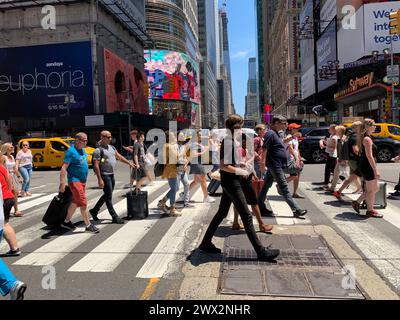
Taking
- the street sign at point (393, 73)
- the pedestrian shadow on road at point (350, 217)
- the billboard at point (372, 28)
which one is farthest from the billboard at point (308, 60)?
the pedestrian shadow on road at point (350, 217)

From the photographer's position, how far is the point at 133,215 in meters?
8.20

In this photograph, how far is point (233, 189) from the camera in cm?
526

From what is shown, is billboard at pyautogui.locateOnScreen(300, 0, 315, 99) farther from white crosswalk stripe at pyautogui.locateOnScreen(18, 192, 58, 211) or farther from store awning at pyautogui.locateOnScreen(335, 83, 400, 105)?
white crosswalk stripe at pyautogui.locateOnScreen(18, 192, 58, 211)

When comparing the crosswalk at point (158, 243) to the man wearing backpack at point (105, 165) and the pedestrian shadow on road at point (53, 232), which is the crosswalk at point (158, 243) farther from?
the man wearing backpack at point (105, 165)

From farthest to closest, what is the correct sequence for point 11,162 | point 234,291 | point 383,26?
point 383,26 → point 11,162 → point 234,291

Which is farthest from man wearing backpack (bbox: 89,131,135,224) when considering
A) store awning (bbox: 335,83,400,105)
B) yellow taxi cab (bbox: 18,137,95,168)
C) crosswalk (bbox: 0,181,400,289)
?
store awning (bbox: 335,83,400,105)

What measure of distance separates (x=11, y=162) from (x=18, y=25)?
4041cm

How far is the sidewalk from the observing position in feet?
13.8

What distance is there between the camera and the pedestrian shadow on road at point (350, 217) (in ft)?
24.3

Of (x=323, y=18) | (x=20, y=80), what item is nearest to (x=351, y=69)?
(x=323, y=18)

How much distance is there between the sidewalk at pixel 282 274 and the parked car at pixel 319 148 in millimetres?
12361

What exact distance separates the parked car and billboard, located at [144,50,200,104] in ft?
225
